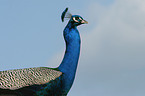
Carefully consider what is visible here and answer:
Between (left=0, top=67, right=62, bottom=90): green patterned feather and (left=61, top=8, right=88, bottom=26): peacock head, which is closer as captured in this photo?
(left=0, top=67, right=62, bottom=90): green patterned feather

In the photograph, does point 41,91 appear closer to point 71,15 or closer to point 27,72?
point 27,72

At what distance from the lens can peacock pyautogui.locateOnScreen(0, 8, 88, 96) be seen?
21.3 ft

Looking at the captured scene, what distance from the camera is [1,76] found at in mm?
6703

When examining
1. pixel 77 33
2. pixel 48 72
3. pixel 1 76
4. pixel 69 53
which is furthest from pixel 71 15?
pixel 1 76

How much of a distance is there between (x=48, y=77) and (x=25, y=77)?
1.49 ft

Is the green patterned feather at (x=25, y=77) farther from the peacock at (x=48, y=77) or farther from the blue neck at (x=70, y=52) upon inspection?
the blue neck at (x=70, y=52)

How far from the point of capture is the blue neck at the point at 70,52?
6906 mm

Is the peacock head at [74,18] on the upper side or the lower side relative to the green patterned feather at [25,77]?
upper

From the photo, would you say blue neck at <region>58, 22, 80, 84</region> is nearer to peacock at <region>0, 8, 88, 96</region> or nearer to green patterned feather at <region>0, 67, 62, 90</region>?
peacock at <region>0, 8, 88, 96</region>

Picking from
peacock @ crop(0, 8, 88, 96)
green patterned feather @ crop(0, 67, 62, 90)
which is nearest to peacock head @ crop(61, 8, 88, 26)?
peacock @ crop(0, 8, 88, 96)

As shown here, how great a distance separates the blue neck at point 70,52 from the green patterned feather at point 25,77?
0.65 feet

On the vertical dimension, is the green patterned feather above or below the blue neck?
below

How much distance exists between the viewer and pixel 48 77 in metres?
6.65

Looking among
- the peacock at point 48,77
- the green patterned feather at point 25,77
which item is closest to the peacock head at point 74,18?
the peacock at point 48,77
